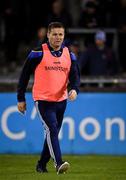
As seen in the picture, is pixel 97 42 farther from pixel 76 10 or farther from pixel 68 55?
pixel 68 55

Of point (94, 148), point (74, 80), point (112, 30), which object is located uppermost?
point (74, 80)

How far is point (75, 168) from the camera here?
12375 mm

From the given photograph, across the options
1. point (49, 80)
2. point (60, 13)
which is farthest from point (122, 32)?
point (49, 80)

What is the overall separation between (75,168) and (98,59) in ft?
15.5

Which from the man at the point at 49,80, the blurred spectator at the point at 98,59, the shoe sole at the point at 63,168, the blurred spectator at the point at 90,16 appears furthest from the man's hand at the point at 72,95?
the blurred spectator at the point at 90,16

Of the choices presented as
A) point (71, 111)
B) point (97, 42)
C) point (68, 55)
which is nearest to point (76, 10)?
point (97, 42)

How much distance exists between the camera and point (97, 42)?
16.6 metres

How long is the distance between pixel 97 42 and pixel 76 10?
3289 millimetres

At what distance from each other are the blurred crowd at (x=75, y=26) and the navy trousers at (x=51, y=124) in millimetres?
5199

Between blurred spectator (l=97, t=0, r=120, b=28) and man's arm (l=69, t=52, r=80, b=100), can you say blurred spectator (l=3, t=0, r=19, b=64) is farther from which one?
man's arm (l=69, t=52, r=80, b=100)

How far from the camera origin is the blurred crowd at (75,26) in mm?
16703

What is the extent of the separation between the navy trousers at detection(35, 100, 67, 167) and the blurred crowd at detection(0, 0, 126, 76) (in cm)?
520

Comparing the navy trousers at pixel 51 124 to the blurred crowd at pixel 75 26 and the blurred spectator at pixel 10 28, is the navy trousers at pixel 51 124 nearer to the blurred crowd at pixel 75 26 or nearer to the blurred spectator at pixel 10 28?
the blurred crowd at pixel 75 26

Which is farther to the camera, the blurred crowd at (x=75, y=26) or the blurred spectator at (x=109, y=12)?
the blurred spectator at (x=109, y=12)
